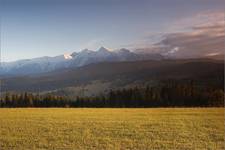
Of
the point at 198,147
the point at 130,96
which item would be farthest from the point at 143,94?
the point at 198,147

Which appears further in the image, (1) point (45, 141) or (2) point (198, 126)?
(2) point (198, 126)

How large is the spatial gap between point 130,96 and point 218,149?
1948 inches

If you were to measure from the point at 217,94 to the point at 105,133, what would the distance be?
4077 cm

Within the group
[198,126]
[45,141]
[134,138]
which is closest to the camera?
[45,141]

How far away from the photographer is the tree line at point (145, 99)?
6038 centimetres

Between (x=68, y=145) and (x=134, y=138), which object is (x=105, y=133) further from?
(x=68, y=145)

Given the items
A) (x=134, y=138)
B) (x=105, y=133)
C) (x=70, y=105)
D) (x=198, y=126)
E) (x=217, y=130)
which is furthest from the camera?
(x=70, y=105)

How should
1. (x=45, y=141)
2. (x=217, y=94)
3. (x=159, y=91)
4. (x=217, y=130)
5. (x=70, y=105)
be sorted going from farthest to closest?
1. (x=70, y=105)
2. (x=159, y=91)
3. (x=217, y=94)
4. (x=217, y=130)
5. (x=45, y=141)

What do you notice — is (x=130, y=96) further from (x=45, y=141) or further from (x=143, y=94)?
(x=45, y=141)

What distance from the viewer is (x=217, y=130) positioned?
77.6ft

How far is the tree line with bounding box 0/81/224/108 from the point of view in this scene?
60.4m

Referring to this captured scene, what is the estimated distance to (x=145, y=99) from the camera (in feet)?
208

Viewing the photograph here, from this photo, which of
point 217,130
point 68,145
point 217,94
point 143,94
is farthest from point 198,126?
point 143,94

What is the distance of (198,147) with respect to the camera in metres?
17.2
